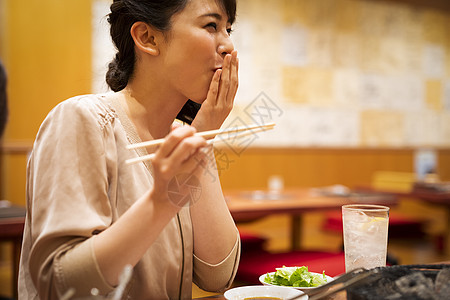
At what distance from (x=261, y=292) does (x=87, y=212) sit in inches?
16.5

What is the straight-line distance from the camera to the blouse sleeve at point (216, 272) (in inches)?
51.6

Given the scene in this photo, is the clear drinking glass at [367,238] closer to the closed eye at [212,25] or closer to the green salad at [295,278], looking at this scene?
the green salad at [295,278]

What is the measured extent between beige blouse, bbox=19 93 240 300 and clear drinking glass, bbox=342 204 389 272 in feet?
1.19

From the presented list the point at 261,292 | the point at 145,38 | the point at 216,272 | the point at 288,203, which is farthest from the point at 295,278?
the point at 288,203

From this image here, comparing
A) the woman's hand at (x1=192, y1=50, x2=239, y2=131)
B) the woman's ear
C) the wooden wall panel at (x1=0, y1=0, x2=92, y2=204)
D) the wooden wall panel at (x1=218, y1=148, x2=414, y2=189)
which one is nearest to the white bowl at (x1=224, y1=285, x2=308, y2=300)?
the woman's hand at (x1=192, y1=50, x2=239, y2=131)

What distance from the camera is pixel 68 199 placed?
3.29ft

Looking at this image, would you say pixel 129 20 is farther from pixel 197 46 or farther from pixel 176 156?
pixel 176 156

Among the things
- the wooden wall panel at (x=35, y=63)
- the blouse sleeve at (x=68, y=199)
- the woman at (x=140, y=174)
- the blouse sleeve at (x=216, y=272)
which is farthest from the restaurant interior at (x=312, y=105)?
the blouse sleeve at (x=68, y=199)

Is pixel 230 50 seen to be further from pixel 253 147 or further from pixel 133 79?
pixel 253 147

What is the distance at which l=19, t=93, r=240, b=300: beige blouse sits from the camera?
977 mm

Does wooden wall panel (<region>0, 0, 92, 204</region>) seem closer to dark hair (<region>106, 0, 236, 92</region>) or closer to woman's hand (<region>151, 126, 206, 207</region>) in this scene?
dark hair (<region>106, 0, 236, 92</region>)

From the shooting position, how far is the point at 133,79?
4.37 ft

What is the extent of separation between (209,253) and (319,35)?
5547 millimetres

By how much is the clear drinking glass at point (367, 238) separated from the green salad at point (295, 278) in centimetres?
8
